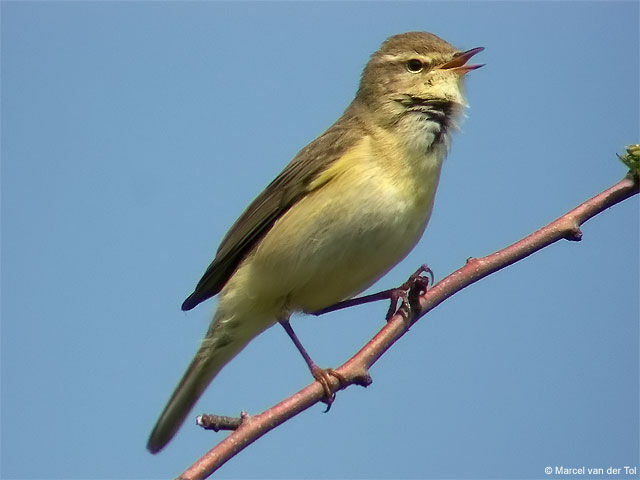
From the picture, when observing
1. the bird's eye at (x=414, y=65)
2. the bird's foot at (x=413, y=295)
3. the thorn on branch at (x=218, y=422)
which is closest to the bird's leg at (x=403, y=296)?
the bird's foot at (x=413, y=295)

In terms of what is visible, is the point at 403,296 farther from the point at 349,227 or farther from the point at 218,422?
the point at 218,422

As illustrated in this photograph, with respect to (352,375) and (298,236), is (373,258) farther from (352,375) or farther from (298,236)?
(352,375)

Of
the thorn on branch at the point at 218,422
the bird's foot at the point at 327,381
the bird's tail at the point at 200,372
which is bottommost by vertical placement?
the thorn on branch at the point at 218,422

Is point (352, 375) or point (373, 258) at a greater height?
point (373, 258)

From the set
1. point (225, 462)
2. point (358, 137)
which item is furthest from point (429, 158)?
point (225, 462)

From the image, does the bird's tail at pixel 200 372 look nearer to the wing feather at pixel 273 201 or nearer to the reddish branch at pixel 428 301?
the wing feather at pixel 273 201

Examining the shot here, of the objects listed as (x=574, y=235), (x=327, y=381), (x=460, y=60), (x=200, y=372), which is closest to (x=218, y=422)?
(x=327, y=381)
